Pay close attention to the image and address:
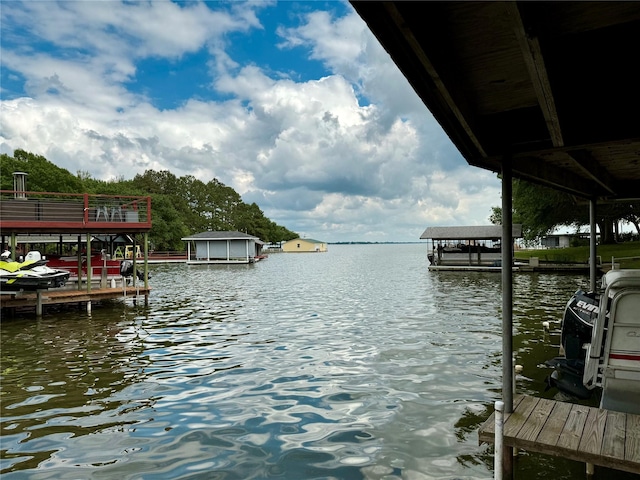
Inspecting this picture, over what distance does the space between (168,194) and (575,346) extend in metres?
89.3

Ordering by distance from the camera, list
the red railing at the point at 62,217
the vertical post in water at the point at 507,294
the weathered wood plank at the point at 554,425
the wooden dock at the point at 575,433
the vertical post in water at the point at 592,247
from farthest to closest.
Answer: the red railing at the point at 62,217 < the vertical post in water at the point at 592,247 < the vertical post in water at the point at 507,294 < the weathered wood plank at the point at 554,425 < the wooden dock at the point at 575,433

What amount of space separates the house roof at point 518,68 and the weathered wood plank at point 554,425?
2.90 metres

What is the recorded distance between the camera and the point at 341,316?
16984mm

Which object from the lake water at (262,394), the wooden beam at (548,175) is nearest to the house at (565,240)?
the lake water at (262,394)

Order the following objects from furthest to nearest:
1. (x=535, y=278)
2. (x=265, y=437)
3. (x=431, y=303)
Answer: (x=535, y=278) < (x=431, y=303) < (x=265, y=437)

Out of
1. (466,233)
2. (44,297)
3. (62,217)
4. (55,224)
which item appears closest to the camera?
(44,297)

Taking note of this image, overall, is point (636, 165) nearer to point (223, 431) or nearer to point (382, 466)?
point (382, 466)

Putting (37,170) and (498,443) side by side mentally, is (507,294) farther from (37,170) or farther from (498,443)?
(37,170)

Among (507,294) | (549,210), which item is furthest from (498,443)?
(549,210)

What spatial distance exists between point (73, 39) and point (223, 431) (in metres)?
20.6

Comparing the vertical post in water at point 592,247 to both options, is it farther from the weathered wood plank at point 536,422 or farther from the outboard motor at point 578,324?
the weathered wood plank at point 536,422

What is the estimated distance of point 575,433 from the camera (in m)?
4.49

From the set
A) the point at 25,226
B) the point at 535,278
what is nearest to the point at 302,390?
the point at 25,226

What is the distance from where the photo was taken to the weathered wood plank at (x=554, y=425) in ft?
14.3
